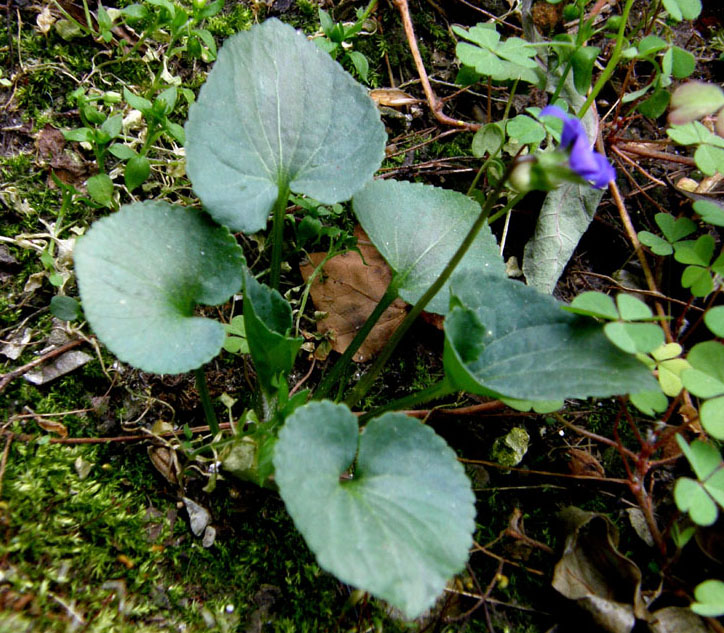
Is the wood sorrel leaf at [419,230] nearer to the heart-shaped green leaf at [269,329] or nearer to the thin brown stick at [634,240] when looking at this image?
the heart-shaped green leaf at [269,329]

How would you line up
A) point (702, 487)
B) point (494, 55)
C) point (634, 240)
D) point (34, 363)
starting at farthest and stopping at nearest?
point (634, 240) < point (494, 55) < point (34, 363) < point (702, 487)

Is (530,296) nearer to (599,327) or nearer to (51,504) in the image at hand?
(599,327)

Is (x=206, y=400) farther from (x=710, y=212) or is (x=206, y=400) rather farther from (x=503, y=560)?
(x=710, y=212)

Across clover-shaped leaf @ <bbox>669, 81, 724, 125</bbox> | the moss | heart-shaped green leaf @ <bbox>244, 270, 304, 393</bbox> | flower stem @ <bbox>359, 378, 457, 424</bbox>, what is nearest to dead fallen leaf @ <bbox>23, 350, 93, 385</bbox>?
heart-shaped green leaf @ <bbox>244, 270, 304, 393</bbox>

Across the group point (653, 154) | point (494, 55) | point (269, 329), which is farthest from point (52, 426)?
point (653, 154)

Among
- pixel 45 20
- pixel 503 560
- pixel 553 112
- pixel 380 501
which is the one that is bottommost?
pixel 503 560

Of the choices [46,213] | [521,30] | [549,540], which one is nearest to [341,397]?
[549,540]

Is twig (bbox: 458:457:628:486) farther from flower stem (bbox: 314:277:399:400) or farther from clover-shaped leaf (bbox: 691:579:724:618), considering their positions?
flower stem (bbox: 314:277:399:400)
